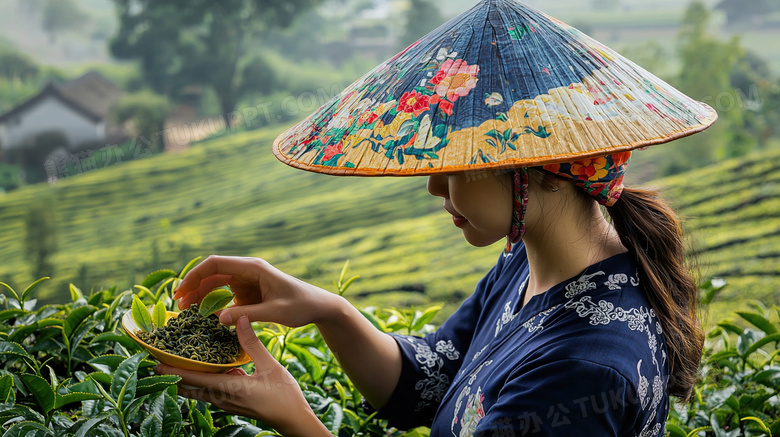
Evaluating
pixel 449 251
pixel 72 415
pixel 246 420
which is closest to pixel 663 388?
pixel 246 420

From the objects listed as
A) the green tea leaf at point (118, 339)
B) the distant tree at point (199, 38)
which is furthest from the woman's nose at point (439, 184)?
the distant tree at point (199, 38)

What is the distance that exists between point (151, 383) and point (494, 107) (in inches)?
20.1

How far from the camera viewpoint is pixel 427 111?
0.62m

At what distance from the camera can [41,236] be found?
292 centimetres

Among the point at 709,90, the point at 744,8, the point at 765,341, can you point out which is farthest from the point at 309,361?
→ the point at 744,8

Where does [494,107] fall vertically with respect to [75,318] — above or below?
above

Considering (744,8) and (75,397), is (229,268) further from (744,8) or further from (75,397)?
(744,8)

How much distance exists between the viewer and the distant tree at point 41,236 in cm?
290

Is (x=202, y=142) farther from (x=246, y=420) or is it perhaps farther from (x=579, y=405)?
(x=579, y=405)

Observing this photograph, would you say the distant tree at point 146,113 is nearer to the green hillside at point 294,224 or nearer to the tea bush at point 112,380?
the green hillside at point 294,224

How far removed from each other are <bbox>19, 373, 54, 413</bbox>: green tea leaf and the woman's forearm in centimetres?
37

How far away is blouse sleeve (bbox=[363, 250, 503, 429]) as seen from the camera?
1.06m

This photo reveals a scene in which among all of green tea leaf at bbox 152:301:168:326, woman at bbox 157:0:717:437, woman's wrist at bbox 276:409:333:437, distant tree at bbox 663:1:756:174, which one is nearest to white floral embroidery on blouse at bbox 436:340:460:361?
woman at bbox 157:0:717:437

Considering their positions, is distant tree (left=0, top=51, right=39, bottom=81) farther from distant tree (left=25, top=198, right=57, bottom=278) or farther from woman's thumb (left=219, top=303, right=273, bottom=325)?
woman's thumb (left=219, top=303, right=273, bottom=325)
